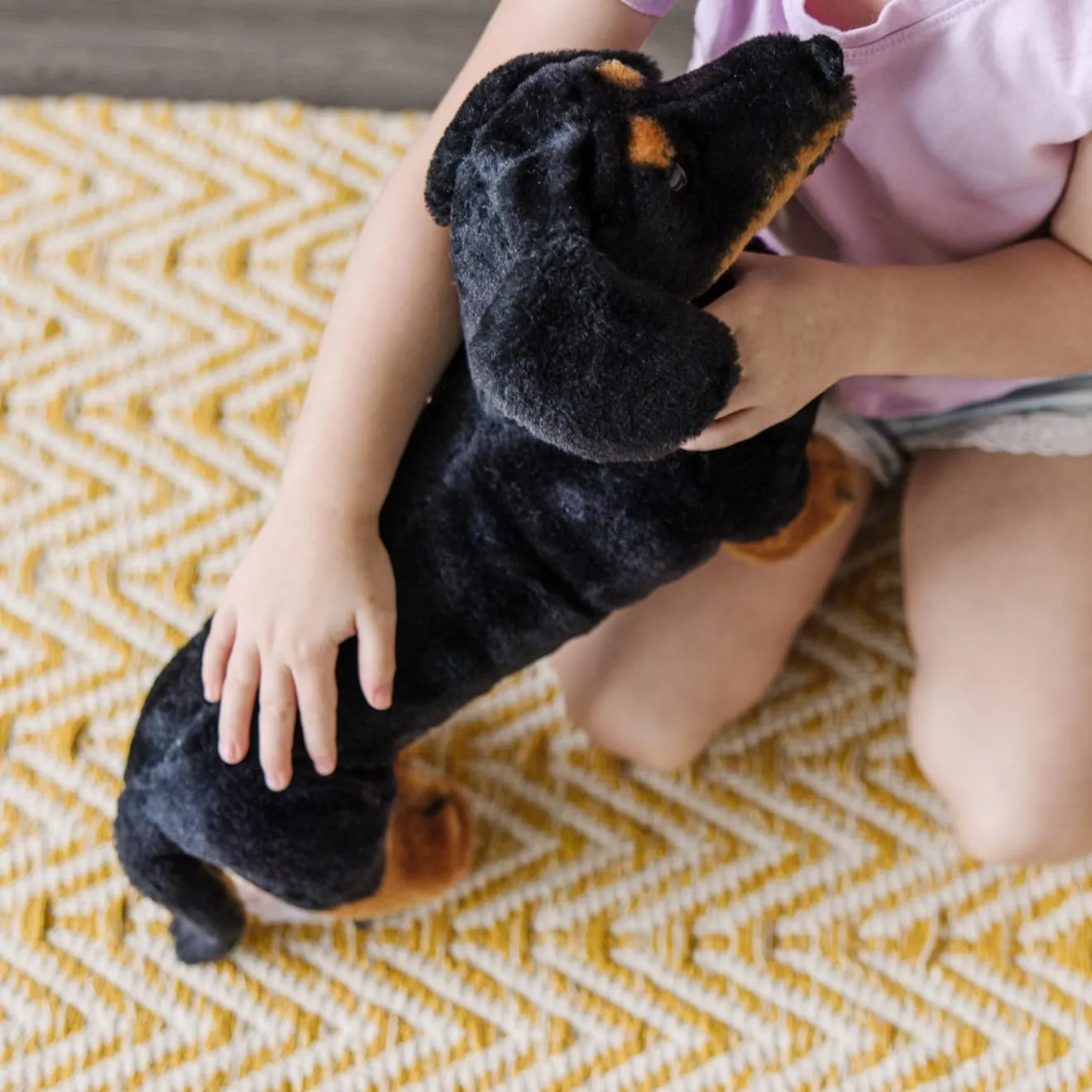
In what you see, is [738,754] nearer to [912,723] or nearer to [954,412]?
[912,723]

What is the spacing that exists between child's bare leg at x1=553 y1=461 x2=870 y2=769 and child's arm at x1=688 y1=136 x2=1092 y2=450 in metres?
0.20

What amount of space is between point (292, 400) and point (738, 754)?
405 mm

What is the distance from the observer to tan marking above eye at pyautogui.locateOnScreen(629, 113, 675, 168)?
0.32 meters

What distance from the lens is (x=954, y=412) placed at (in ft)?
2.12

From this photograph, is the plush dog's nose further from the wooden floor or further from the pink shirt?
the wooden floor

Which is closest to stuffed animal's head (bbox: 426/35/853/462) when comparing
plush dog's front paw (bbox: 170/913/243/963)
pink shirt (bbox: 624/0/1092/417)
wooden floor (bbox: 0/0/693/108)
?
pink shirt (bbox: 624/0/1092/417)

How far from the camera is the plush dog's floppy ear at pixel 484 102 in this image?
1.17 feet

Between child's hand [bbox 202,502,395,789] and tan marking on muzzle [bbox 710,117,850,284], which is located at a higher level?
tan marking on muzzle [bbox 710,117,850,284]

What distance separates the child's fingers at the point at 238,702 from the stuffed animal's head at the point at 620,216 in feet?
0.82

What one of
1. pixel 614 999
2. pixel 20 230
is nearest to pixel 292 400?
pixel 20 230

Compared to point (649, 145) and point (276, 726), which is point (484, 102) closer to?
point (649, 145)

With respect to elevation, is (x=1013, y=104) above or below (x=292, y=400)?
above

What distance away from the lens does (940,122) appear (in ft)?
1.54

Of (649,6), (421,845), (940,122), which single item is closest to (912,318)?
(940,122)
